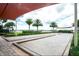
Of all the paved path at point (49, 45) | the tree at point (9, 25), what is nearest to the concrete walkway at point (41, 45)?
the paved path at point (49, 45)

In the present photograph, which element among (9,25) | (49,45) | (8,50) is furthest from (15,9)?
(49,45)

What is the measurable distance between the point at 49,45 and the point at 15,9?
781 millimetres

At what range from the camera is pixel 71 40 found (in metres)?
4.31

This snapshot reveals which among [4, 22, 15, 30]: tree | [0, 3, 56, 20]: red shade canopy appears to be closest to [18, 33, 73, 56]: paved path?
[4, 22, 15, 30]: tree

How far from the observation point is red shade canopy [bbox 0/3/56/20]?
434 centimetres

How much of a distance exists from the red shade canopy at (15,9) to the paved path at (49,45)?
0.49 metres

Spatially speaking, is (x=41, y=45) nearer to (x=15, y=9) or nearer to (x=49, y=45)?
(x=49, y=45)

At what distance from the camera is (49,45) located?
4.32 meters

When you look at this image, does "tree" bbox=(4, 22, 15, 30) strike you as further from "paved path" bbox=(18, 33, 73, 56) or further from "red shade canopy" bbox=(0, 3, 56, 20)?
"paved path" bbox=(18, 33, 73, 56)

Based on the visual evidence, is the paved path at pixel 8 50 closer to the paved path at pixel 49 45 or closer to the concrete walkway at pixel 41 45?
the concrete walkway at pixel 41 45

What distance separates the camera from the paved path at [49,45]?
4262 millimetres

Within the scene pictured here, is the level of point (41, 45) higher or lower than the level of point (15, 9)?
lower

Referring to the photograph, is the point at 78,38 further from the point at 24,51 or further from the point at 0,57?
the point at 0,57

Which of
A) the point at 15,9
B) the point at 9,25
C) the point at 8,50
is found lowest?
the point at 8,50
